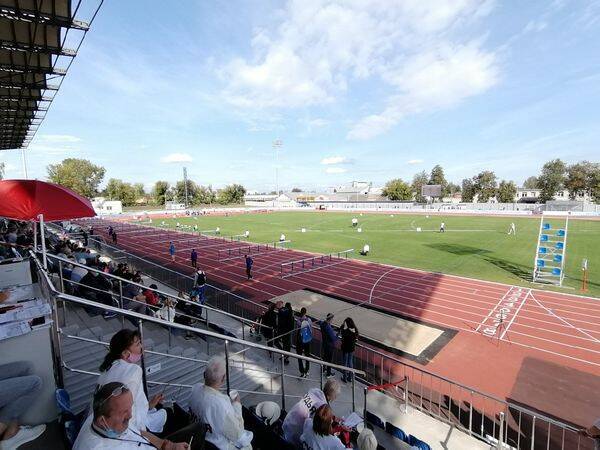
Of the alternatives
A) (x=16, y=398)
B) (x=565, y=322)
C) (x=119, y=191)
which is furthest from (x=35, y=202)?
(x=119, y=191)

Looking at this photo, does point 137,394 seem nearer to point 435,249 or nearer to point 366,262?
point 366,262

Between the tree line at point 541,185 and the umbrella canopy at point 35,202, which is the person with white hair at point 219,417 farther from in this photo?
the tree line at point 541,185

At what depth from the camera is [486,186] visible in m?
98.6

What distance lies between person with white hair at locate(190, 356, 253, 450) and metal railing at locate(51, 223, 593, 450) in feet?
13.8

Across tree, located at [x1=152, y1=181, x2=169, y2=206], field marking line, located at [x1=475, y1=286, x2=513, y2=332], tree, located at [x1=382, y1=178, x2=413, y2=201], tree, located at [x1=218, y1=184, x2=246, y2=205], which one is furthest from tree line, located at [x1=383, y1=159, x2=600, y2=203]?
field marking line, located at [x1=475, y1=286, x2=513, y2=332]

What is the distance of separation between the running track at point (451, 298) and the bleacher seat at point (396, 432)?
7987 mm

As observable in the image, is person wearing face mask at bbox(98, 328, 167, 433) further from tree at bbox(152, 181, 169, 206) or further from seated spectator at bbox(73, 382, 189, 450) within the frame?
tree at bbox(152, 181, 169, 206)

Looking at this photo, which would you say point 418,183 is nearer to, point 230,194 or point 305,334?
point 230,194

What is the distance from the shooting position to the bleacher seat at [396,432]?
18.0 feet

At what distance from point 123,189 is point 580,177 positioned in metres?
130

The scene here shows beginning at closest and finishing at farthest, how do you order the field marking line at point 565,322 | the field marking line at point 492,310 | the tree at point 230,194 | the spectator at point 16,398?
the spectator at point 16,398 < the field marking line at point 565,322 < the field marking line at point 492,310 < the tree at point 230,194

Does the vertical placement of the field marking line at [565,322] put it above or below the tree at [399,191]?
below

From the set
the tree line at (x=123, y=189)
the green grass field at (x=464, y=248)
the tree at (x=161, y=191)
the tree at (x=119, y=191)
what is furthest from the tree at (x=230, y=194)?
the green grass field at (x=464, y=248)

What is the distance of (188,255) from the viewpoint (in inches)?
1040
